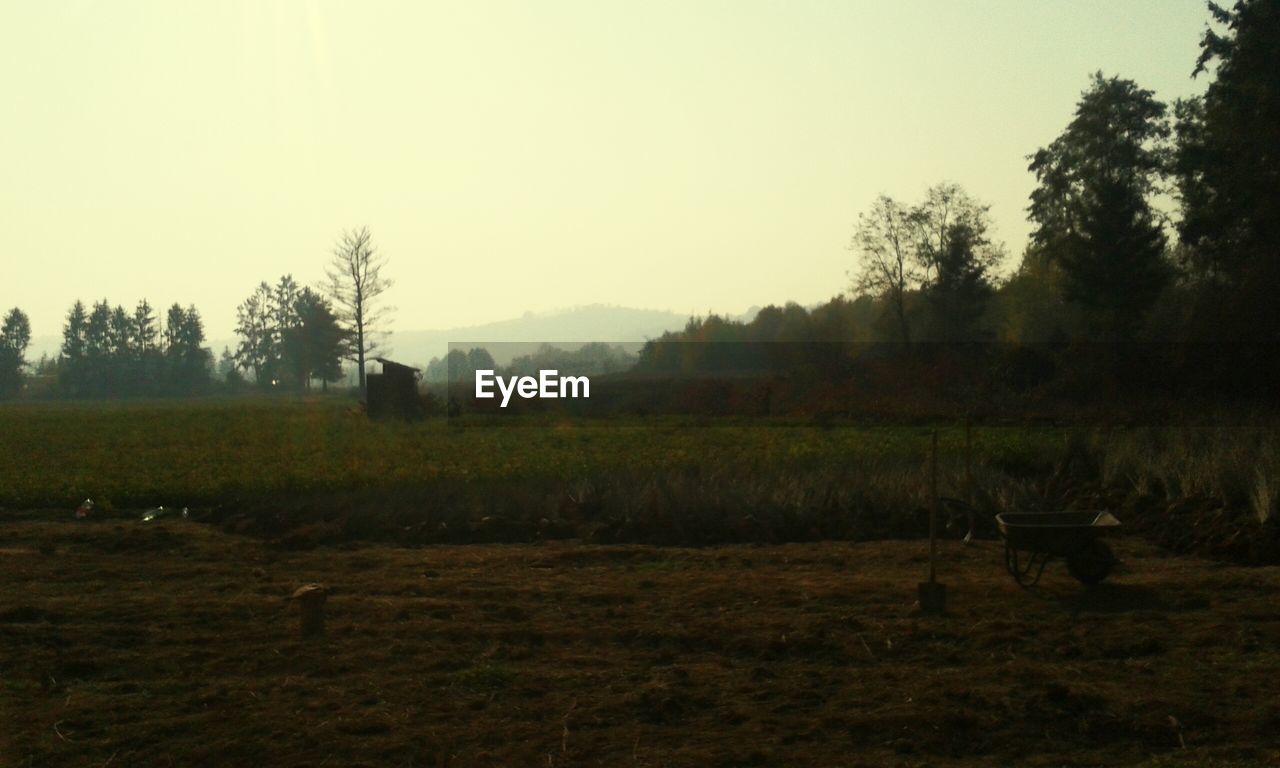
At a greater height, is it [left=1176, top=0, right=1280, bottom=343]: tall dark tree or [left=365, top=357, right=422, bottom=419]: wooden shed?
[left=1176, top=0, right=1280, bottom=343]: tall dark tree

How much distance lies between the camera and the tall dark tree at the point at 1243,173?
35969 millimetres

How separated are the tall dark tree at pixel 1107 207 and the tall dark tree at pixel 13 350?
324 feet

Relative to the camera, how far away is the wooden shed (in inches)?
1933

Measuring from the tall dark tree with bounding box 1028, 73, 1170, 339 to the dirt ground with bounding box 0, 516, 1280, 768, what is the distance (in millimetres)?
34290

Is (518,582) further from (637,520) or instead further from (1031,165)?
(1031,165)

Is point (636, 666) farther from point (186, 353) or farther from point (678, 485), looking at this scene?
point (186, 353)

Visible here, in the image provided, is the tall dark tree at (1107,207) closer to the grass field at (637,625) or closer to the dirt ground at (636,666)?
the grass field at (637,625)

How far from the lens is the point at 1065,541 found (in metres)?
10.1

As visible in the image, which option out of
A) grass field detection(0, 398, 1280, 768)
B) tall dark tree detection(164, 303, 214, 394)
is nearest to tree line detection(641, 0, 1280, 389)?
grass field detection(0, 398, 1280, 768)

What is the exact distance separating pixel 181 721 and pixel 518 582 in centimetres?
456

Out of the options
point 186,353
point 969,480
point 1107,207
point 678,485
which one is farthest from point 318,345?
point 969,480

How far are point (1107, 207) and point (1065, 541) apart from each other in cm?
3702

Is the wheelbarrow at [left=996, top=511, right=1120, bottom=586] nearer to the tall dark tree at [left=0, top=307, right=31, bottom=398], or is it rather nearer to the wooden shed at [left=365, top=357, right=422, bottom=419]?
the wooden shed at [left=365, top=357, right=422, bottom=419]

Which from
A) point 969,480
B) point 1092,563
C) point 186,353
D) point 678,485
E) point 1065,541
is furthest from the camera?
point 186,353
